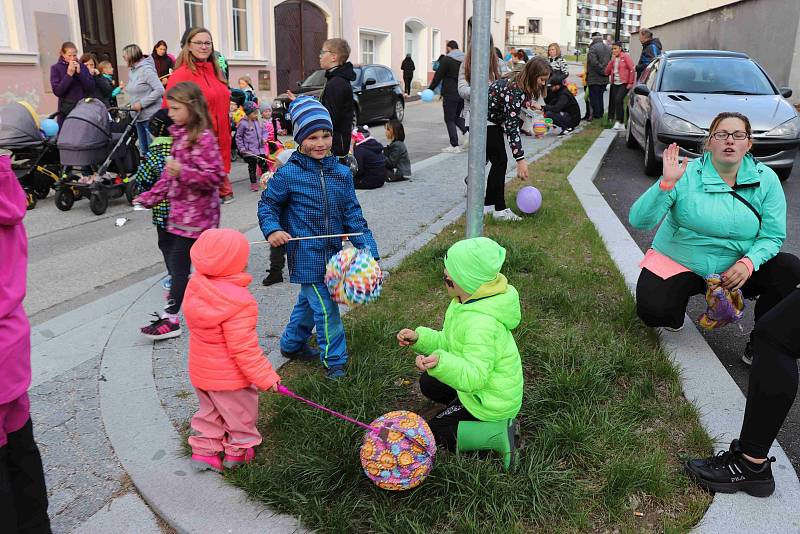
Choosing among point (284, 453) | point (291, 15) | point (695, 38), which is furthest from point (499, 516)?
point (695, 38)

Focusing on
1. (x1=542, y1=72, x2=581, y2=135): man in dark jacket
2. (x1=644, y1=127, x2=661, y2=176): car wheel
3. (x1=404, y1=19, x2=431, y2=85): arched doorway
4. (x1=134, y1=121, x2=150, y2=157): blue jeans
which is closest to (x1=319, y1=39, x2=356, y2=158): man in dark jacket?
(x1=134, y1=121, x2=150, y2=157): blue jeans

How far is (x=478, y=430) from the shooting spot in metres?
3.00

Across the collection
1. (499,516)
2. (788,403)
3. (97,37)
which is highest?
(97,37)

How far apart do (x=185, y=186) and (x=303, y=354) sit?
1305mm

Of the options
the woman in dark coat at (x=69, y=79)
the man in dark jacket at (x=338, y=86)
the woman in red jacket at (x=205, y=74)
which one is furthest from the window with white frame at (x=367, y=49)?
the man in dark jacket at (x=338, y=86)

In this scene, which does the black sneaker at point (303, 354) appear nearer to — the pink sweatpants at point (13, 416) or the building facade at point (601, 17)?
the pink sweatpants at point (13, 416)

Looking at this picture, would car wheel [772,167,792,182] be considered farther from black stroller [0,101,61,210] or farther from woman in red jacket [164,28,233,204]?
black stroller [0,101,61,210]

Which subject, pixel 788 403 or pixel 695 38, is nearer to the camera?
pixel 788 403

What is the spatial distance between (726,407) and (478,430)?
143 centimetres

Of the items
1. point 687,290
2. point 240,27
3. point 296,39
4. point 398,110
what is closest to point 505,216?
point 687,290

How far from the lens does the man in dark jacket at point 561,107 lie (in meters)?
15.7

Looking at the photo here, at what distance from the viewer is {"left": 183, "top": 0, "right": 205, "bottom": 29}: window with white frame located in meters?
16.6

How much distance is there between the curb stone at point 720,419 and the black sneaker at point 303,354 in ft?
6.83

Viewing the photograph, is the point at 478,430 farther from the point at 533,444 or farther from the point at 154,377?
the point at 154,377
